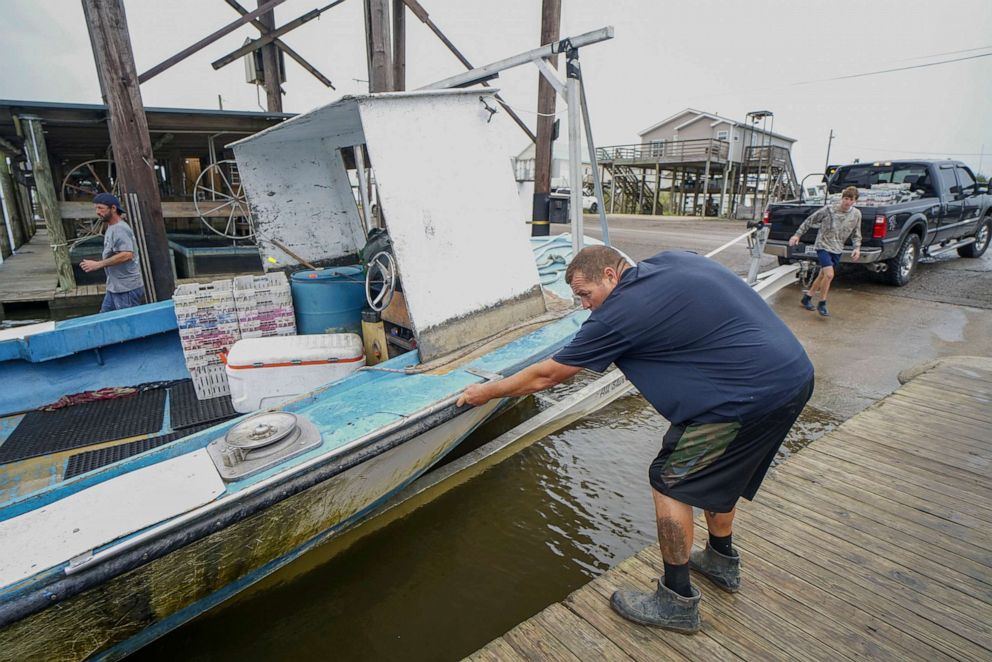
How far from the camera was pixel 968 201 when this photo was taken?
921 centimetres

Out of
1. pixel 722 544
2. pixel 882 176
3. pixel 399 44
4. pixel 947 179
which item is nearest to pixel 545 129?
pixel 399 44

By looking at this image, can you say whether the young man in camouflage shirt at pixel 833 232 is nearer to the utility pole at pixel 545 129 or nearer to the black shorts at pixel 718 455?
the utility pole at pixel 545 129

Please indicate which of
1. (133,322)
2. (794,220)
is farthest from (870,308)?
(133,322)

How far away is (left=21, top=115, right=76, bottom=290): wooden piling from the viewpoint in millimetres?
5840

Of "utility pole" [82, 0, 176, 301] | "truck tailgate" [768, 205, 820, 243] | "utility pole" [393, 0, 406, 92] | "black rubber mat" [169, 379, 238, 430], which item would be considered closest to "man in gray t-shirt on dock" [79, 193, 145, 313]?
"utility pole" [82, 0, 176, 301]

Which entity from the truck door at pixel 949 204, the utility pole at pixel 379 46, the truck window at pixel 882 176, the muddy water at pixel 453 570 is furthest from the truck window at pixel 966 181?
the utility pole at pixel 379 46

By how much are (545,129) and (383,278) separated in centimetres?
485

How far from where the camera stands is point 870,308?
736 cm

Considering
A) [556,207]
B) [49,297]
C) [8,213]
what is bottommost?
[49,297]

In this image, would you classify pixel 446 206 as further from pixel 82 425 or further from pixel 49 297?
pixel 49 297

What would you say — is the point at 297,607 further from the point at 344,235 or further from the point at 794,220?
the point at 794,220

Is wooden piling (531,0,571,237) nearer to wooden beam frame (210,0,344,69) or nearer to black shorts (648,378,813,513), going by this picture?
wooden beam frame (210,0,344,69)

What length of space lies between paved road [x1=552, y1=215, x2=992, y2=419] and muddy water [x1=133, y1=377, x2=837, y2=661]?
1.65 m

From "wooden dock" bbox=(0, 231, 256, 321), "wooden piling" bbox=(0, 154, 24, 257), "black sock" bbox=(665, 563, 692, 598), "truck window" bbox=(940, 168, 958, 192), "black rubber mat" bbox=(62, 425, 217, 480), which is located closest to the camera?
"black sock" bbox=(665, 563, 692, 598)
